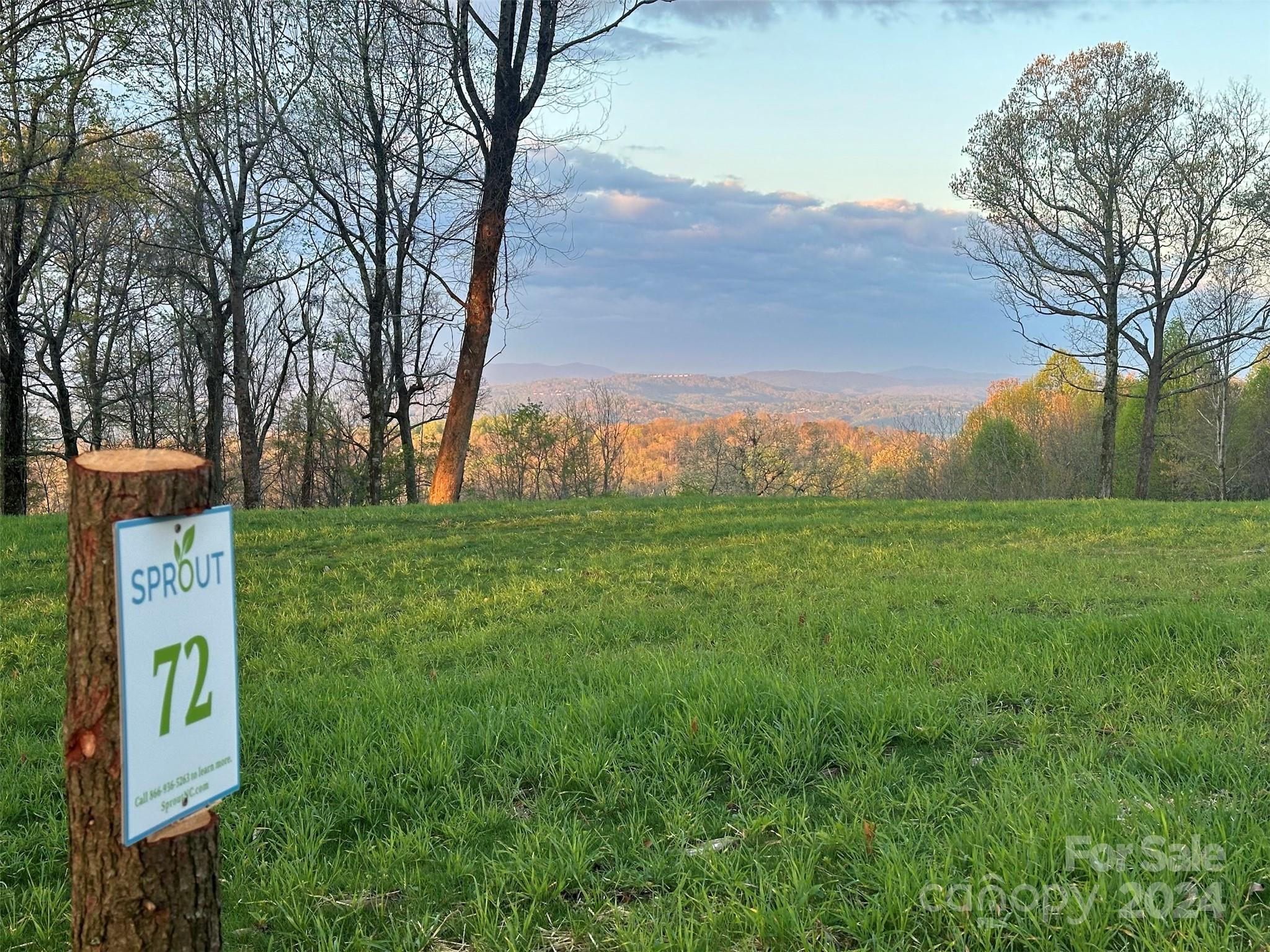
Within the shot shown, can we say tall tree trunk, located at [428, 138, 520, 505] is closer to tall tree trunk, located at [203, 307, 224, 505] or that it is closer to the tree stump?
tall tree trunk, located at [203, 307, 224, 505]

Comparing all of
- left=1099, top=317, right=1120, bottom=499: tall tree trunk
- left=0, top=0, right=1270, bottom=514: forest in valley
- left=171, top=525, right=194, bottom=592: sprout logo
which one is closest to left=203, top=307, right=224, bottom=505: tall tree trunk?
left=0, top=0, right=1270, bottom=514: forest in valley

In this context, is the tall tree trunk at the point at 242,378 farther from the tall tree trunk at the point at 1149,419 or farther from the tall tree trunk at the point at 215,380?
the tall tree trunk at the point at 1149,419

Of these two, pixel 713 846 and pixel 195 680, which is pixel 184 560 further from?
pixel 713 846

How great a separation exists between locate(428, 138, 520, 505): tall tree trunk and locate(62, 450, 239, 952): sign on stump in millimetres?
12871

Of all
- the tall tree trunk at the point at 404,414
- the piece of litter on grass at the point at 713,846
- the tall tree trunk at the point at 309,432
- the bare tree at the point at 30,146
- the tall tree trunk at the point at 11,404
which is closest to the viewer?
the piece of litter on grass at the point at 713,846

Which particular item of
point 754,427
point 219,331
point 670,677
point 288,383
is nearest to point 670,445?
point 754,427

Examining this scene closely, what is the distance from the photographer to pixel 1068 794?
8.87 feet

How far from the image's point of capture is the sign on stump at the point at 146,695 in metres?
1.62

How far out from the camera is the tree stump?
5.50ft

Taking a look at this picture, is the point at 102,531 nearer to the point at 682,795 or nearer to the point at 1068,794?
the point at 682,795

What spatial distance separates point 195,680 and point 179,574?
0.24 meters

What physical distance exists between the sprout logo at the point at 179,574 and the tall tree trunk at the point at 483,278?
12.9 metres

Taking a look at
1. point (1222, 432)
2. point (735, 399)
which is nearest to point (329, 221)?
point (1222, 432)

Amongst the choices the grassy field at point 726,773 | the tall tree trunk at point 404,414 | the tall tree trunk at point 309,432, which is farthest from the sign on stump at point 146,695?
the tall tree trunk at point 309,432
